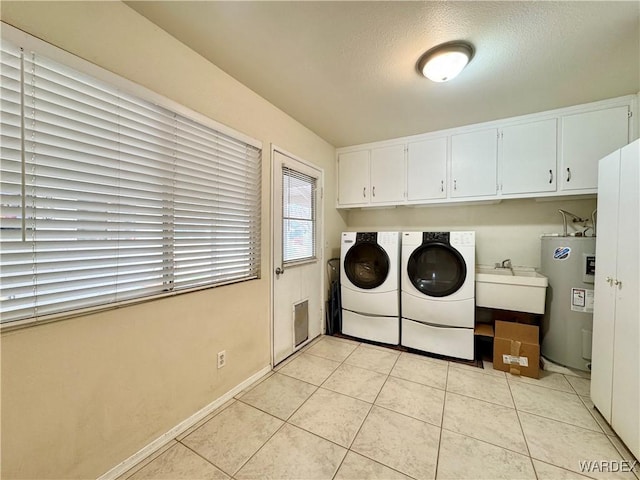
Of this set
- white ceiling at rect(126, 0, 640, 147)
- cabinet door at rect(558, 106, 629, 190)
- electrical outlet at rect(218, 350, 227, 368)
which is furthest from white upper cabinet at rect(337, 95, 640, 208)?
electrical outlet at rect(218, 350, 227, 368)

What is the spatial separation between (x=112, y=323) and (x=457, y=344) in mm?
2752

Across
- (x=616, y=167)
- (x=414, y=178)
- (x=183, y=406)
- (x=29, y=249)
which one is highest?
(x=414, y=178)

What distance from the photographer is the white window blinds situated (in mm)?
994

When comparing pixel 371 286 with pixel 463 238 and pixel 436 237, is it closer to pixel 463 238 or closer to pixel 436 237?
pixel 436 237

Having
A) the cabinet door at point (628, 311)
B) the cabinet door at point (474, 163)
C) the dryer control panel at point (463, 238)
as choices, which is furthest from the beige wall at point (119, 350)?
the cabinet door at point (628, 311)

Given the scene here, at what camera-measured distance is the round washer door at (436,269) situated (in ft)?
8.01

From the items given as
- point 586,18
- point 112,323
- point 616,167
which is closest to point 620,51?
point 586,18

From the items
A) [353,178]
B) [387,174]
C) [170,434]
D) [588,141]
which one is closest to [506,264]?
[588,141]

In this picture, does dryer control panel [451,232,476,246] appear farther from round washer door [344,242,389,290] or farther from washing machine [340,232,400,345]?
round washer door [344,242,389,290]

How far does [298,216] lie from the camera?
8.80 ft

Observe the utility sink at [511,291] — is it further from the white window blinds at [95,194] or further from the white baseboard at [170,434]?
the white window blinds at [95,194]

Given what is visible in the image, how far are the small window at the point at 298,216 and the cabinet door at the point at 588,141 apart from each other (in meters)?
2.40

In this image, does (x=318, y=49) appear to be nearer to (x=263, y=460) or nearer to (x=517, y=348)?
(x=263, y=460)

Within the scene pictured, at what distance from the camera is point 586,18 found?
1312mm
